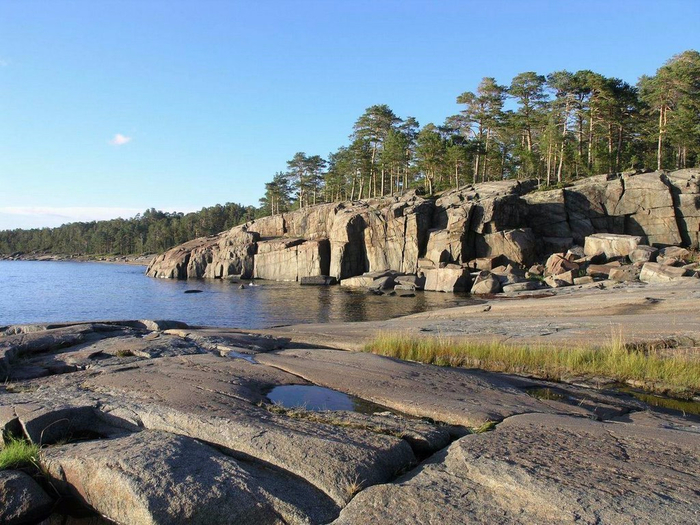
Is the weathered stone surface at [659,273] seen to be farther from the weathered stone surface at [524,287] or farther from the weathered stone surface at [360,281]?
the weathered stone surface at [360,281]

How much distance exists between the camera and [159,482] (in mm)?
5398

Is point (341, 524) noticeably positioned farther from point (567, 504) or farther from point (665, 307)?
→ point (665, 307)

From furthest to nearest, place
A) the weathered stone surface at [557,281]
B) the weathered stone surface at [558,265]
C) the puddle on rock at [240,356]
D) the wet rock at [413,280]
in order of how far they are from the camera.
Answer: the wet rock at [413,280]
the weathered stone surface at [558,265]
the weathered stone surface at [557,281]
the puddle on rock at [240,356]

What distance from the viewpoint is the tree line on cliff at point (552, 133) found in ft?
199

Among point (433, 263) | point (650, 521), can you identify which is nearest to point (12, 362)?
point (650, 521)

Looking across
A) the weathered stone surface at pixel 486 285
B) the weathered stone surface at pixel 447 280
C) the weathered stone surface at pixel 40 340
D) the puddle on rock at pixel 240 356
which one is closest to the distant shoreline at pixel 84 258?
the weathered stone surface at pixel 447 280

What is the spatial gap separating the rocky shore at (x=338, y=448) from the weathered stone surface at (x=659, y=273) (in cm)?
3038

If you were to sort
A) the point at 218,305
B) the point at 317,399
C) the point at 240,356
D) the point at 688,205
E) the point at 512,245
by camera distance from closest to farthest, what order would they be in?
the point at 317,399 → the point at 240,356 → the point at 218,305 → the point at 688,205 → the point at 512,245

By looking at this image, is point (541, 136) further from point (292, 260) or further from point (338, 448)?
point (338, 448)

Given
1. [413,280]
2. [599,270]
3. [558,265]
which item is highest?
[558,265]

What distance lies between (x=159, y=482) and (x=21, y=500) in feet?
5.23

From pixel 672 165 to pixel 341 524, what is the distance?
84.1 m

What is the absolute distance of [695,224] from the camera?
52594 millimetres

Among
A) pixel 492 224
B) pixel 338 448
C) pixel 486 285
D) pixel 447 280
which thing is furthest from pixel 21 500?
pixel 492 224
